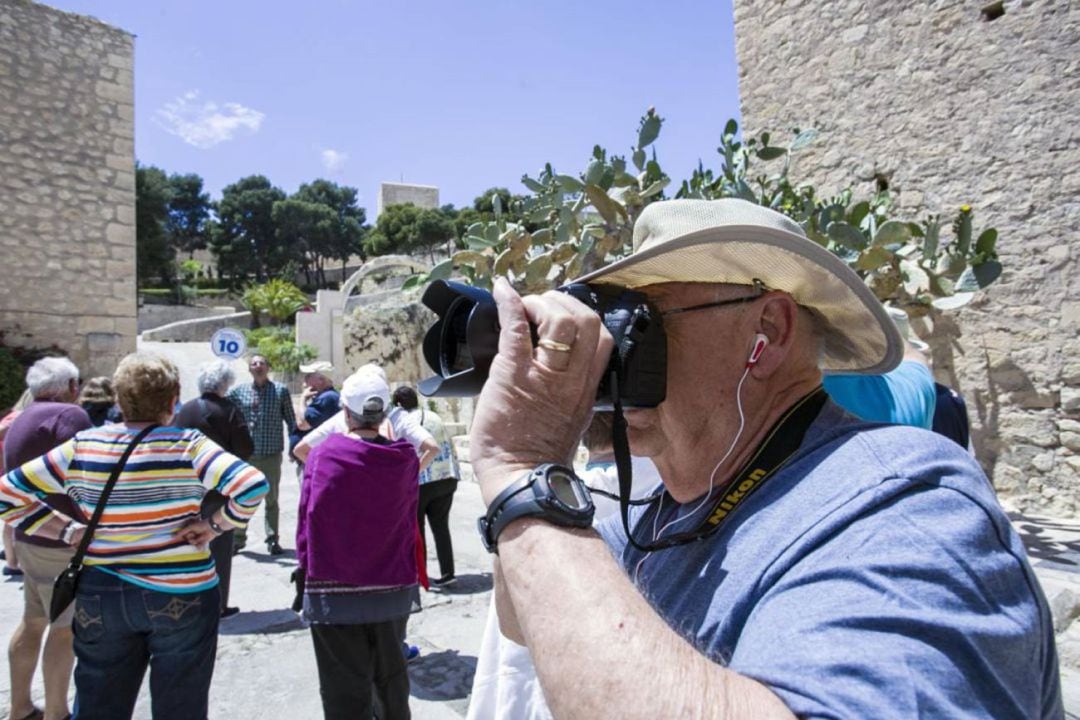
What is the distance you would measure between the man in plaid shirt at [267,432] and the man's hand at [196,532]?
3.40 m

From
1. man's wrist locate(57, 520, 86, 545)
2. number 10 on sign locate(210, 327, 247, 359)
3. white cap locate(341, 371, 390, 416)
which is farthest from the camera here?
number 10 on sign locate(210, 327, 247, 359)

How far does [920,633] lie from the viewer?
2.11 ft

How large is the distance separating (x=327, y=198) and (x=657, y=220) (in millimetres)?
55150

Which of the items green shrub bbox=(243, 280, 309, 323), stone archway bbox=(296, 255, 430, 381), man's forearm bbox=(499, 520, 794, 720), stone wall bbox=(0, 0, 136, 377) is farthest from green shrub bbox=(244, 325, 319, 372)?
man's forearm bbox=(499, 520, 794, 720)

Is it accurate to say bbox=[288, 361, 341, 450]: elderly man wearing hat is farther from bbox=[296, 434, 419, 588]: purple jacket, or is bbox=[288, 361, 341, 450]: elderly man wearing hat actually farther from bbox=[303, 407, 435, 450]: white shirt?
bbox=[296, 434, 419, 588]: purple jacket

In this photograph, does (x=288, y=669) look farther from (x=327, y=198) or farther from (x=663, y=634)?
(x=327, y=198)

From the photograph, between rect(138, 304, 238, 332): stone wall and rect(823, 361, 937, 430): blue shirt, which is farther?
rect(138, 304, 238, 332): stone wall

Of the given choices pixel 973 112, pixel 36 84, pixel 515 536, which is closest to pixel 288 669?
pixel 515 536

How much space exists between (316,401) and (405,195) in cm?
4343

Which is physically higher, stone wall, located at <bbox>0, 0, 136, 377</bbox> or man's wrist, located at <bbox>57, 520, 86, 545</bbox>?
stone wall, located at <bbox>0, 0, 136, 377</bbox>

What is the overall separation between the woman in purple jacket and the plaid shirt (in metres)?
3.07

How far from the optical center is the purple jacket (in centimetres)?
289

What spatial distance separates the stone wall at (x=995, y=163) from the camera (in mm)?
6016

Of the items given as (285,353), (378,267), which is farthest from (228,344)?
(285,353)
